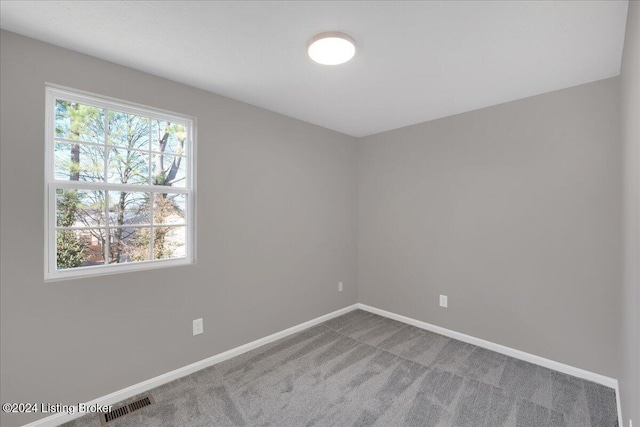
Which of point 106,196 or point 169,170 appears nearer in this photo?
point 106,196

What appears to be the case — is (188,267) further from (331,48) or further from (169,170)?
(331,48)

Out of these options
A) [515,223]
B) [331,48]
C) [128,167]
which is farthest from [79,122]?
[515,223]

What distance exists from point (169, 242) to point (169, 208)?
0.94ft

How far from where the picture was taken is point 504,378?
2.43 meters

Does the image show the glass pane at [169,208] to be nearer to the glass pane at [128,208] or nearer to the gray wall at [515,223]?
the glass pane at [128,208]

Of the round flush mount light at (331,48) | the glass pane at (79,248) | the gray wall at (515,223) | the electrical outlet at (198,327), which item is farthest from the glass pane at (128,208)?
the gray wall at (515,223)

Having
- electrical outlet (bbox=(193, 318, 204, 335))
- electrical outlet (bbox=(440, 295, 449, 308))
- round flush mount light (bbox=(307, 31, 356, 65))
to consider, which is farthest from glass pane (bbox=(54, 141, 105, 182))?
electrical outlet (bbox=(440, 295, 449, 308))

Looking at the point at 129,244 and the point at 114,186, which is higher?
the point at 114,186

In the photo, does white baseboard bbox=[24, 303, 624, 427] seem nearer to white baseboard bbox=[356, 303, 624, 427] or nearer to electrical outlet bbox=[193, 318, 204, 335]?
white baseboard bbox=[356, 303, 624, 427]

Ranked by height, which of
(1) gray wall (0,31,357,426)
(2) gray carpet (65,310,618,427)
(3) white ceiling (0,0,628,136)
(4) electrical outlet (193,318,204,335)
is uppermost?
(3) white ceiling (0,0,628,136)

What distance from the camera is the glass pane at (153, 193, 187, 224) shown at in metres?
2.43

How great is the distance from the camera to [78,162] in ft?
6.70

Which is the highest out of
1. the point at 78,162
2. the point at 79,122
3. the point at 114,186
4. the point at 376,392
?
the point at 79,122

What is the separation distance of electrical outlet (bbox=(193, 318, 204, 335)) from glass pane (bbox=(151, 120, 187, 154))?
1467 mm
